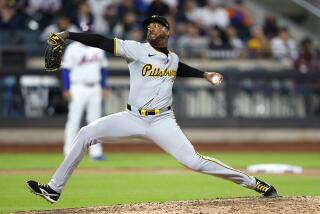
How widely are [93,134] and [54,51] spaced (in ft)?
2.93

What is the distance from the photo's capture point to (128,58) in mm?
8078

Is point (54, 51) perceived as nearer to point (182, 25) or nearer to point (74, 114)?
point (74, 114)

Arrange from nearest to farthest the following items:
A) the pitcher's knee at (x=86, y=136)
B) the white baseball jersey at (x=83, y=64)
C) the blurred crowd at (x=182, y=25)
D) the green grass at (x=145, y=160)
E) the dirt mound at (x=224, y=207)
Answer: the dirt mound at (x=224, y=207) < the pitcher's knee at (x=86, y=136) < the white baseball jersey at (x=83, y=64) < the green grass at (x=145, y=160) < the blurred crowd at (x=182, y=25)

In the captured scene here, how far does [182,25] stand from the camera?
18922 mm

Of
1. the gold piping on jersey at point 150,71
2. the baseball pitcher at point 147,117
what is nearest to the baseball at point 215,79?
the baseball pitcher at point 147,117

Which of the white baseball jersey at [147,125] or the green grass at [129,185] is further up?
the white baseball jersey at [147,125]

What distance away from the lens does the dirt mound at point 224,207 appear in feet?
25.6

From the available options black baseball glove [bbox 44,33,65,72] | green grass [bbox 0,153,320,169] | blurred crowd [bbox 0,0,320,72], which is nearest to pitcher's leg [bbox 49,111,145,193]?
black baseball glove [bbox 44,33,65,72]

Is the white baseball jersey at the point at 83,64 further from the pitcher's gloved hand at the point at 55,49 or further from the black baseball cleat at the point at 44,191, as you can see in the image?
the black baseball cleat at the point at 44,191

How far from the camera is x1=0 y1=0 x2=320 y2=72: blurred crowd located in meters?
17.8

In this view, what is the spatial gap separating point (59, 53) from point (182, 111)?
9807 mm

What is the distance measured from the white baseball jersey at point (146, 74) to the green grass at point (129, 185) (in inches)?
58.2

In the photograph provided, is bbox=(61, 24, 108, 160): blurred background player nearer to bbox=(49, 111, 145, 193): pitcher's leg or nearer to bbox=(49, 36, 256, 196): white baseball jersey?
bbox=(49, 36, 256, 196): white baseball jersey

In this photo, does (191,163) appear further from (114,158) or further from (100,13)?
(100,13)
